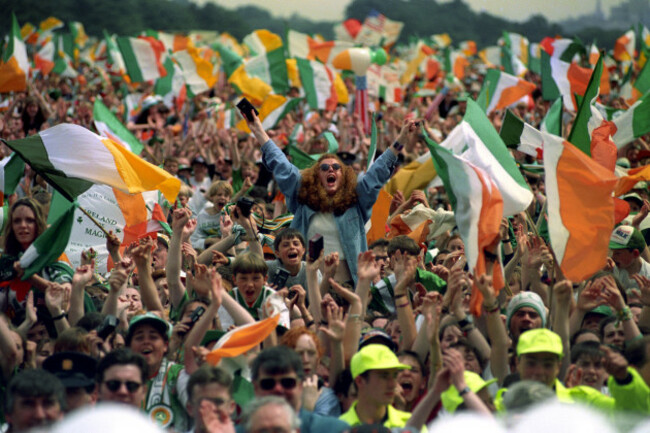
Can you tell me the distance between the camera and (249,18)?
62.7m

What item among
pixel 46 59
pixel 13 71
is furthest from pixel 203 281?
pixel 46 59

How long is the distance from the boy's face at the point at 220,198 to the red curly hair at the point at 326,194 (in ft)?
6.33

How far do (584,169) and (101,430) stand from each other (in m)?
4.09

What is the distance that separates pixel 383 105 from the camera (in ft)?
67.6

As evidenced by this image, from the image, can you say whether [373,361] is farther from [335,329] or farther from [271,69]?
[271,69]

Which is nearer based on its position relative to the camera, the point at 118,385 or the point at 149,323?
the point at 118,385

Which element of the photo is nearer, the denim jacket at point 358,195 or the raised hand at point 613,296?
the raised hand at point 613,296

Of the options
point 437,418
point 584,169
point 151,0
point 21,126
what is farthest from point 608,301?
point 151,0

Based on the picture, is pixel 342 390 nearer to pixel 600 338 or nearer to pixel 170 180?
pixel 600 338

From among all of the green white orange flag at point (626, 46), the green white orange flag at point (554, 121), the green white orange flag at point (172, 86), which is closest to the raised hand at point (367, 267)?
the green white orange flag at point (554, 121)

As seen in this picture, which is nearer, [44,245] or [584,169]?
[44,245]

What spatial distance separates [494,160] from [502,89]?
291 inches

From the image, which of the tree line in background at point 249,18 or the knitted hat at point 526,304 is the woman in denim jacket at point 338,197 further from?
the tree line in background at point 249,18

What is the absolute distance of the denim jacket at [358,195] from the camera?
24.3 feet
